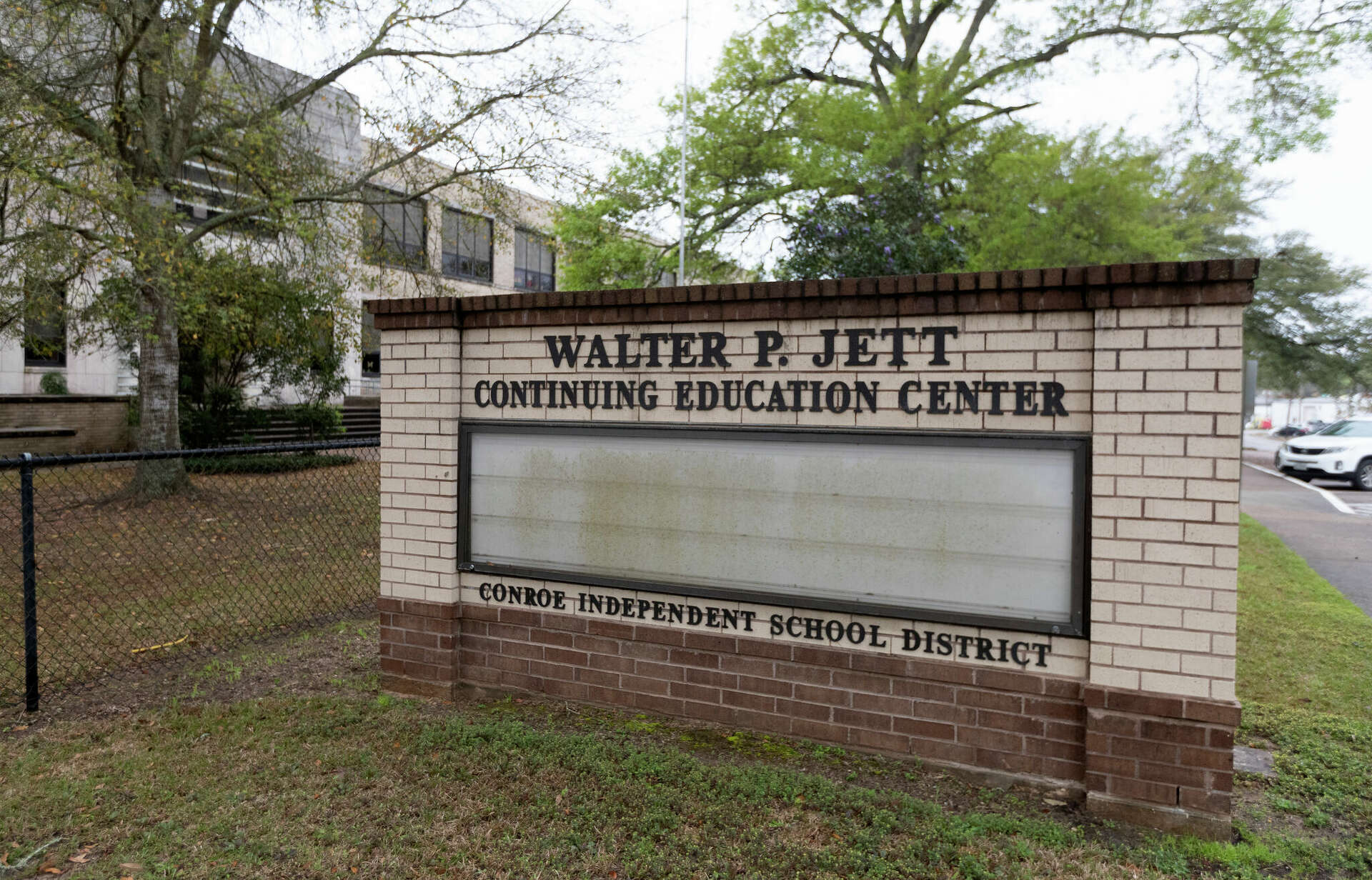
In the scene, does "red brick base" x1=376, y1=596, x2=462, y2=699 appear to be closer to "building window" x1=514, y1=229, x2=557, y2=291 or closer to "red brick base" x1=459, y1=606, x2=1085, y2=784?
"red brick base" x1=459, y1=606, x2=1085, y2=784

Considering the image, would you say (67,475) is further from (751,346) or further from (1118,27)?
(1118,27)

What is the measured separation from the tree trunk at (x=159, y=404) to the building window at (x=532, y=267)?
22533 mm

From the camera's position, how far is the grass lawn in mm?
3076

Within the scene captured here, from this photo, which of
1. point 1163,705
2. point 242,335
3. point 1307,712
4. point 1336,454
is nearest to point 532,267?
point 242,335

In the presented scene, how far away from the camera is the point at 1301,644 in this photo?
6.20 m

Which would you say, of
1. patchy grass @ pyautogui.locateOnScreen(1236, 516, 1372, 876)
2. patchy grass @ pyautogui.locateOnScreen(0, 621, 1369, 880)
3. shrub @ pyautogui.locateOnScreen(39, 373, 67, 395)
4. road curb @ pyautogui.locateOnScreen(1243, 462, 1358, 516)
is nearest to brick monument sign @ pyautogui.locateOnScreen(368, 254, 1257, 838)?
patchy grass @ pyautogui.locateOnScreen(0, 621, 1369, 880)

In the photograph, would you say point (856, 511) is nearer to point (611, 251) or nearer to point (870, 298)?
point (870, 298)

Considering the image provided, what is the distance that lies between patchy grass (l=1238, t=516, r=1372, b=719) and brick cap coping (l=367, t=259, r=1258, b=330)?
2.98 m

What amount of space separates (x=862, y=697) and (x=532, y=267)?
33994 mm

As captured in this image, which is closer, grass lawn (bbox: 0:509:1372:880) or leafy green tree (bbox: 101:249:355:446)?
grass lawn (bbox: 0:509:1372:880)

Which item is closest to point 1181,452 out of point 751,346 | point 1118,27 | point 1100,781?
point 1100,781

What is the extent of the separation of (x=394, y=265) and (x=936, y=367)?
11741 millimetres

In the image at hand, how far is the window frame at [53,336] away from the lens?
34.9ft

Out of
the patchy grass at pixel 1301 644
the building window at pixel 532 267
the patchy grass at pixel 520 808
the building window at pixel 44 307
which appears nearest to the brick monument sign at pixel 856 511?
the patchy grass at pixel 520 808
